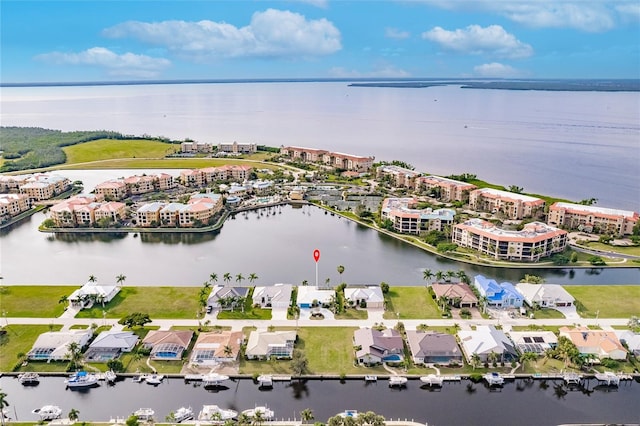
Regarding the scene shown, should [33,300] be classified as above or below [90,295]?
below

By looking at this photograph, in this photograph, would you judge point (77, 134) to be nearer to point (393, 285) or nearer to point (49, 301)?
point (49, 301)

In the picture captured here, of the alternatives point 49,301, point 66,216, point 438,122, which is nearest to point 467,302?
point 49,301

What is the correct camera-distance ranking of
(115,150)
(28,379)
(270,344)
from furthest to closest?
(115,150) < (270,344) < (28,379)

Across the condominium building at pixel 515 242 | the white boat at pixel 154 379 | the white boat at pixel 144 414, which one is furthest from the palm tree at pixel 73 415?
the condominium building at pixel 515 242

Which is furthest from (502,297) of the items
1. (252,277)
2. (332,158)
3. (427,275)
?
(332,158)

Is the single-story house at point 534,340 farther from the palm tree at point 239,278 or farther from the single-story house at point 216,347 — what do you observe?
the palm tree at point 239,278

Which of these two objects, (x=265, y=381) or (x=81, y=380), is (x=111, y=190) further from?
(x=265, y=381)

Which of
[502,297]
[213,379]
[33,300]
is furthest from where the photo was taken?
[33,300]
